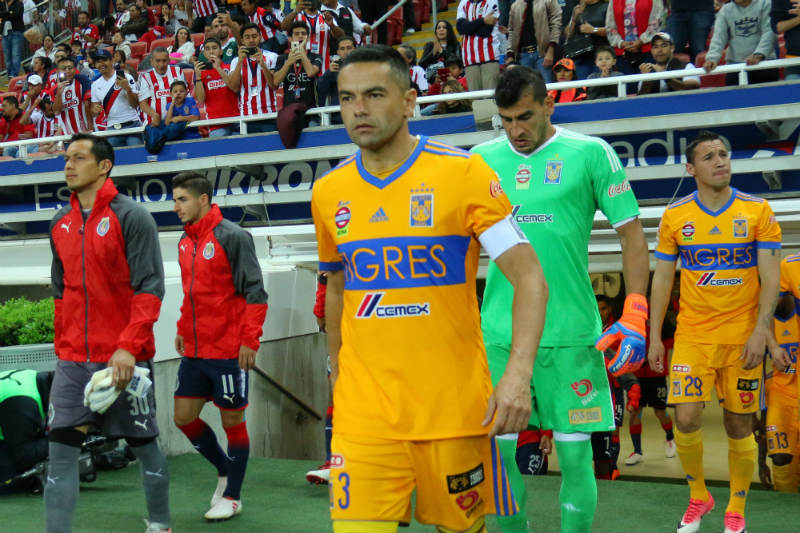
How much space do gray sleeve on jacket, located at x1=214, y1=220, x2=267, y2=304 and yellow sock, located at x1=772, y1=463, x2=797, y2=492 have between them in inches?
156

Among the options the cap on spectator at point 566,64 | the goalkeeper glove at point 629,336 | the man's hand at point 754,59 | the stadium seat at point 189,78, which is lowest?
the goalkeeper glove at point 629,336

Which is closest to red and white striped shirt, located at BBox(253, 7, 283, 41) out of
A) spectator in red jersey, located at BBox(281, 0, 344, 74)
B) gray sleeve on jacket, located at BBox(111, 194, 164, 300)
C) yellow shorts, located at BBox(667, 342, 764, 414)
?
spectator in red jersey, located at BBox(281, 0, 344, 74)

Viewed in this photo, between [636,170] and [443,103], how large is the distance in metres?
2.50

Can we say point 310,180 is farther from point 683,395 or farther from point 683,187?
point 683,395

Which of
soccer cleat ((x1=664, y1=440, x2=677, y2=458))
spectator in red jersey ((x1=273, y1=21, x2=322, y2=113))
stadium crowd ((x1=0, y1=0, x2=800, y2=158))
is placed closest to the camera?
stadium crowd ((x1=0, y1=0, x2=800, y2=158))

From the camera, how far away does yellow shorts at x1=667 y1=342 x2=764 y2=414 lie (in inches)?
228

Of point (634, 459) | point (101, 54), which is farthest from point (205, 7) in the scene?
point (634, 459)

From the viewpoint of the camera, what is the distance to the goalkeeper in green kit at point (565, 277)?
4.46 metres

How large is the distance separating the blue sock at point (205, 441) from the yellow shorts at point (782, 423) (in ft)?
13.0

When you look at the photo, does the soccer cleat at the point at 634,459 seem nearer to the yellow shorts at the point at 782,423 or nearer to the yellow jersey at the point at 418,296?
the yellow shorts at the point at 782,423

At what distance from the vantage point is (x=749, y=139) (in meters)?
9.73

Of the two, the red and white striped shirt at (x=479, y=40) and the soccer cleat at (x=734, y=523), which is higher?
the red and white striped shirt at (x=479, y=40)

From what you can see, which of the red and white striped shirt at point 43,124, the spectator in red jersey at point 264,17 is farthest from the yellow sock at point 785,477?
the red and white striped shirt at point 43,124

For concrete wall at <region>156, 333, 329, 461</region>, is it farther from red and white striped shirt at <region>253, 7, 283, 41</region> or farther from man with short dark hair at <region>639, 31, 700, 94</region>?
red and white striped shirt at <region>253, 7, 283, 41</region>
